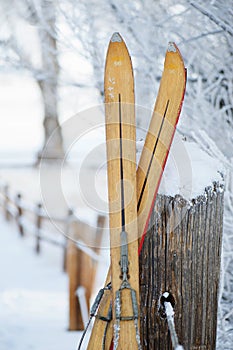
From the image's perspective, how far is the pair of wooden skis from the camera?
4.90 ft

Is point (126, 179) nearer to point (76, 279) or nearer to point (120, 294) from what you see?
point (120, 294)

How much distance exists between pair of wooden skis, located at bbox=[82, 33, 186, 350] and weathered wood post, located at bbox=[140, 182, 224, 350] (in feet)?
0.18

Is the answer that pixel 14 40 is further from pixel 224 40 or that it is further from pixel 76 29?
pixel 224 40

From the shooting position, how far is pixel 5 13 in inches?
208

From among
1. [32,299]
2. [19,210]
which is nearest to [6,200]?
[19,210]

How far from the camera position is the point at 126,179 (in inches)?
59.1

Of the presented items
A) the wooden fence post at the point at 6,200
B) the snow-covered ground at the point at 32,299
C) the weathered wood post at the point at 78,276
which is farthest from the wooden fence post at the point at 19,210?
the weathered wood post at the point at 78,276

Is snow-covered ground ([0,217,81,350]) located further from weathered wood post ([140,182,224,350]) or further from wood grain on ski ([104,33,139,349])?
wood grain on ski ([104,33,139,349])

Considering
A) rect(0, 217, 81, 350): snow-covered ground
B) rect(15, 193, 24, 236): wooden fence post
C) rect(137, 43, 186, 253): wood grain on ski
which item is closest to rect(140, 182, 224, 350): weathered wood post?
rect(137, 43, 186, 253): wood grain on ski

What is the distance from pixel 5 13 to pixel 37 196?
21.8ft

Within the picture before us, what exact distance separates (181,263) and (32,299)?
442cm

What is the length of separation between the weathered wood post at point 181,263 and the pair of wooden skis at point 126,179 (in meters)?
0.06

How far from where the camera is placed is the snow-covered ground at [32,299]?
446 cm

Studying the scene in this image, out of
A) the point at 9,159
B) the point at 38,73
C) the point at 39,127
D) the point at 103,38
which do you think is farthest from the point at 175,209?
the point at 39,127
